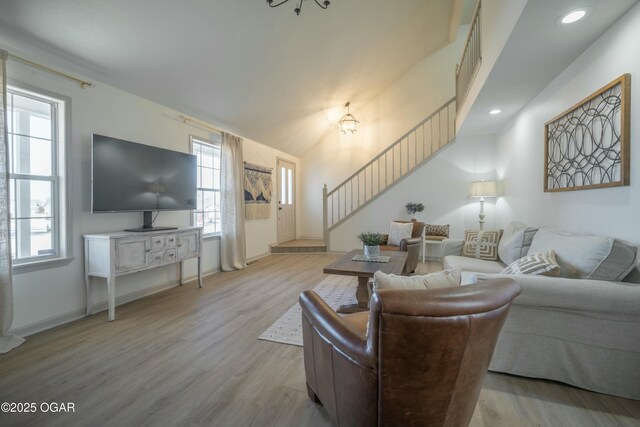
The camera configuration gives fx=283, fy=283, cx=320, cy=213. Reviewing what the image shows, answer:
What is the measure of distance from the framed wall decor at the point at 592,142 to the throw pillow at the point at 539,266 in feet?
2.42

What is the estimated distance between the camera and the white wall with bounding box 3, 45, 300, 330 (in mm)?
2576

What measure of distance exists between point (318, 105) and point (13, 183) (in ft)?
15.9

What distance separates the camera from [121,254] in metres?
2.93

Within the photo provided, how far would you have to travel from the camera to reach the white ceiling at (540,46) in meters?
1.92

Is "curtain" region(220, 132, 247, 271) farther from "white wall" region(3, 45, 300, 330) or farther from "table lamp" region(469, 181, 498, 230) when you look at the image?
"table lamp" region(469, 181, 498, 230)

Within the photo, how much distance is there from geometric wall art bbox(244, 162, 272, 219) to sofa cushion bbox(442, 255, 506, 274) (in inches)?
149

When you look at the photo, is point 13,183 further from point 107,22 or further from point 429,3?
point 429,3

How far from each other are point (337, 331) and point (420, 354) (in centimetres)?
38

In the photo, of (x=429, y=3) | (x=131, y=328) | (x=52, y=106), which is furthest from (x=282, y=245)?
(x=429, y=3)

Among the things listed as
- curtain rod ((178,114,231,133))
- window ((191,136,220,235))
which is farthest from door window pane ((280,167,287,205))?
curtain rod ((178,114,231,133))

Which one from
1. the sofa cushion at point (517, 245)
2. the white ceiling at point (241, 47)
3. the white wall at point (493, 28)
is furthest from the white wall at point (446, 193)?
the sofa cushion at point (517, 245)

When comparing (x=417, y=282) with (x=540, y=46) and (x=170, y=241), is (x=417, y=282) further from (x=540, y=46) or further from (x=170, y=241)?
(x=170, y=241)

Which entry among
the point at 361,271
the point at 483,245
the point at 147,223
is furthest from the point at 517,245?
the point at 147,223

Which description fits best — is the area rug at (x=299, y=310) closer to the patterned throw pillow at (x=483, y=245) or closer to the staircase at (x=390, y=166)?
the patterned throw pillow at (x=483, y=245)
